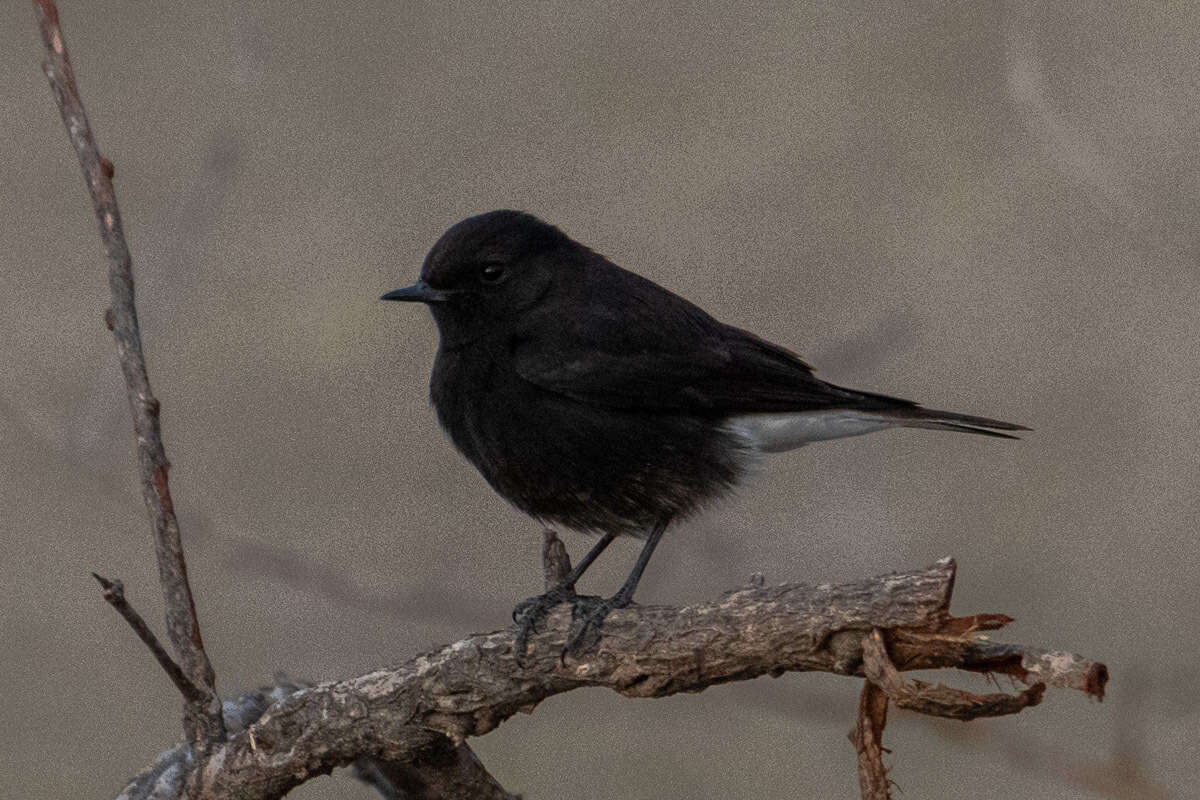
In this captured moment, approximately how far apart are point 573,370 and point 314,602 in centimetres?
168

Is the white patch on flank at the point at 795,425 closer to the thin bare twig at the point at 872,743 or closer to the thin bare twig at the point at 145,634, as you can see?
the thin bare twig at the point at 872,743

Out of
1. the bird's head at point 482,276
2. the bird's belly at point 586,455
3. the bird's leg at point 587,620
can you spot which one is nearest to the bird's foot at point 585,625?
the bird's leg at point 587,620

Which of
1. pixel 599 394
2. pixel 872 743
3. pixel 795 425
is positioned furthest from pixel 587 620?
pixel 795 425

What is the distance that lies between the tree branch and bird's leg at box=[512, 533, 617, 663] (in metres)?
0.03

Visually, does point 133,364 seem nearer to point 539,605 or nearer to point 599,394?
point 539,605

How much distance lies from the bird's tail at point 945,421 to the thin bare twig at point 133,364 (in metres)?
2.30

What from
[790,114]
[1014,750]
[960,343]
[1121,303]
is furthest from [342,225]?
[1014,750]

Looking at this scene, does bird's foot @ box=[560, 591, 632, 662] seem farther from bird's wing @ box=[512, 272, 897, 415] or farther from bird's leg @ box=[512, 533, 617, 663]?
bird's wing @ box=[512, 272, 897, 415]

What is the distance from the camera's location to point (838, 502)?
5551 mm

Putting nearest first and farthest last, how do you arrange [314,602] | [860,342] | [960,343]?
[860,342] < [314,602] < [960,343]

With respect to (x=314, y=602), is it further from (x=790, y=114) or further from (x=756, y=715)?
(x=790, y=114)

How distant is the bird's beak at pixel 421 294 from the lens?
16.2 feet

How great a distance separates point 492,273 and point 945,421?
1501 millimetres

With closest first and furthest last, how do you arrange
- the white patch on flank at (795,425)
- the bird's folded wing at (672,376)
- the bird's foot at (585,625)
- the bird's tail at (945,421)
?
1. the bird's foot at (585,625)
2. the bird's tail at (945,421)
3. the bird's folded wing at (672,376)
4. the white patch on flank at (795,425)
